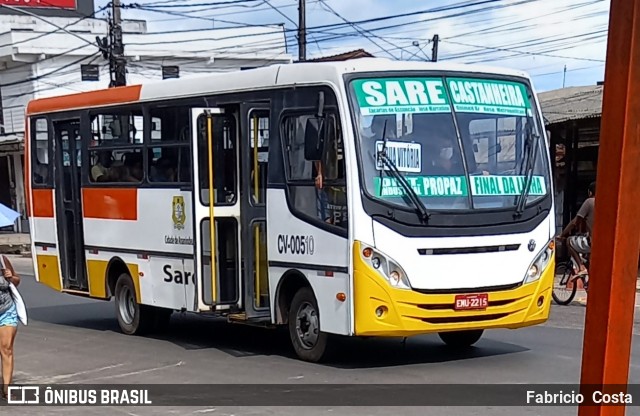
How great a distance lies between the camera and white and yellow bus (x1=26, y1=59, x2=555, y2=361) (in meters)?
9.00

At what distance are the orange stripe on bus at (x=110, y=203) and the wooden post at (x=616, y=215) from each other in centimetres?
1028

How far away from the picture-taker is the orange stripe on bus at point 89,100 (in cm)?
1255

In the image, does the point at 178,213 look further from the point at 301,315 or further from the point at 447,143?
the point at 447,143

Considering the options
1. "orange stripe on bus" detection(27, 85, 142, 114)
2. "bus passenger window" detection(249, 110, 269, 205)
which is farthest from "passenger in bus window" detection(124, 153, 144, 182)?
"bus passenger window" detection(249, 110, 269, 205)

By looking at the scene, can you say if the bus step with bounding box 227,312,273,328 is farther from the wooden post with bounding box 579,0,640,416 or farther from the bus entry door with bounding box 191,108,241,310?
the wooden post with bounding box 579,0,640,416

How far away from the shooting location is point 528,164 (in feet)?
31.9

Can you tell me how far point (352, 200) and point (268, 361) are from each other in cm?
235

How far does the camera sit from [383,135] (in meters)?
9.15

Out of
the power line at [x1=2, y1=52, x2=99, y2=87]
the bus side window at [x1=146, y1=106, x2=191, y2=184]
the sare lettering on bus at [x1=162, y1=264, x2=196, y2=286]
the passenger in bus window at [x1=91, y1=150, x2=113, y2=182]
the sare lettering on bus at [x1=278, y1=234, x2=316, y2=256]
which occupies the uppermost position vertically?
the power line at [x1=2, y1=52, x2=99, y2=87]

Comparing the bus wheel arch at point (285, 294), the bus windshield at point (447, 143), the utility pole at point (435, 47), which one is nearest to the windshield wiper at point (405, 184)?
the bus windshield at point (447, 143)

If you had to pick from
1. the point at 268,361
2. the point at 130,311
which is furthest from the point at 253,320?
the point at 130,311

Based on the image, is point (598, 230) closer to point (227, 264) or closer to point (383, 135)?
point (383, 135)

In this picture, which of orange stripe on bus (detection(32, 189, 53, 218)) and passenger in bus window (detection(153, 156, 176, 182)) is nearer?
passenger in bus window (detection(153, 156, 176, 182))

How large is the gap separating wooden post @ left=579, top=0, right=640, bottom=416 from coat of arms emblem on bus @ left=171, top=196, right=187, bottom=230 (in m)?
9.10
